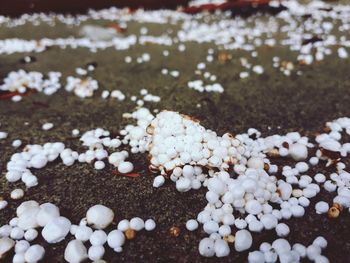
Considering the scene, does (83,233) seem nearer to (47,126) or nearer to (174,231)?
(174,231)

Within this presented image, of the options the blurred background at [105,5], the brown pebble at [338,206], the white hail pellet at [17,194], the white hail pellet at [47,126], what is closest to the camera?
the brown pebble at [338,206]

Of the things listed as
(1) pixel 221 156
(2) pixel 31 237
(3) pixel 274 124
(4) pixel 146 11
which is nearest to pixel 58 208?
(2) pixel 31 237

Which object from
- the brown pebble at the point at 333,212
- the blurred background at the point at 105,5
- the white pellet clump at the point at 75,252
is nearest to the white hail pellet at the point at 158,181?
the white pellet clump at the point at 75,252

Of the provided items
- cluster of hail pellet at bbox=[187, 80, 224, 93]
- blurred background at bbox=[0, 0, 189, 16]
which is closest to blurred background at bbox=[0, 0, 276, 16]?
blurred background at bbox=[0, 0, 189, 16]

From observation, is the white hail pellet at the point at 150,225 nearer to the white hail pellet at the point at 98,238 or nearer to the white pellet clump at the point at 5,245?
the white hail pellet at the point at 98,238

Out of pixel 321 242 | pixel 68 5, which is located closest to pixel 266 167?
pixel 321 242

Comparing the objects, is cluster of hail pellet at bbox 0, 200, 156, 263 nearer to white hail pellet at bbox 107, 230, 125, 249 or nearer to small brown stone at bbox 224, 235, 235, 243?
white hail pellet at bbox 107, 230, 125, 249

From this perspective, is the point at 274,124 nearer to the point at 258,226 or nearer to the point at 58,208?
the point at 258,226
